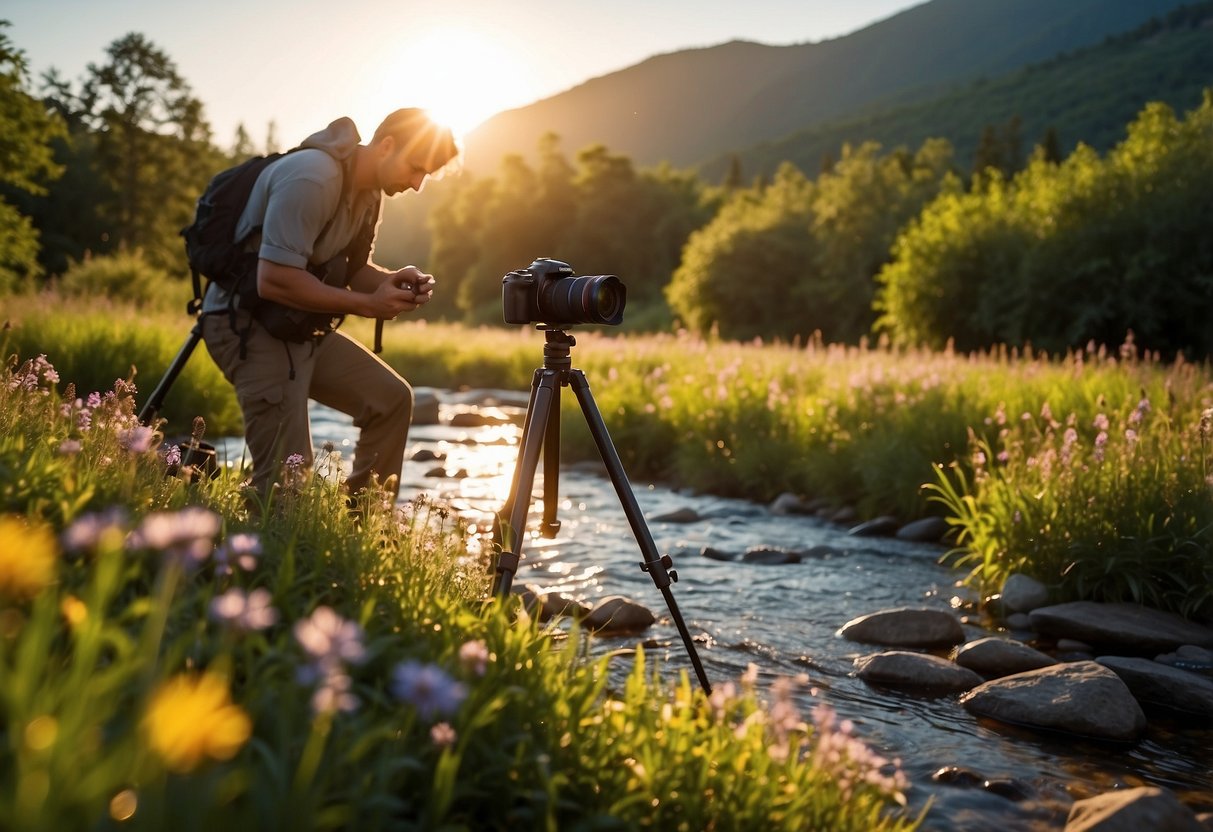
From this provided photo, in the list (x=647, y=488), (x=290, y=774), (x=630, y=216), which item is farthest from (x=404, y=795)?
(x=630, y=216)

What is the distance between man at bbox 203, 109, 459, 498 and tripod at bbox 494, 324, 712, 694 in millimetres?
587

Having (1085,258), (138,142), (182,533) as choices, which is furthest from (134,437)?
(138,142)

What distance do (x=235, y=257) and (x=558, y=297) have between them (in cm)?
147

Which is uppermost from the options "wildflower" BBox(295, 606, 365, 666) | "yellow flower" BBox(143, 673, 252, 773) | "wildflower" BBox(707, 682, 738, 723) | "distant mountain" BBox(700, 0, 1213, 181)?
"distant mountain" BBox(700, 0, 1213, 181)

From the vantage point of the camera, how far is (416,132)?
13.8 feet

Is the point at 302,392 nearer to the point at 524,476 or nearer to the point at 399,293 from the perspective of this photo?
the point at 399,293

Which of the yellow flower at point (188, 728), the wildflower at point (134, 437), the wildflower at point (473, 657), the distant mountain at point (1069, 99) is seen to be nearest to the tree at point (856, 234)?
the wildflower at point (134, 437)

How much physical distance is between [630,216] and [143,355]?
177 ft

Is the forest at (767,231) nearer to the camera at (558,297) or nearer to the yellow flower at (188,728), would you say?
the camera at (558,297)

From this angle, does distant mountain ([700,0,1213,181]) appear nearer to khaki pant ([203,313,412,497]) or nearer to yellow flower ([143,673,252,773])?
khaki pant ([203,313,412,497])

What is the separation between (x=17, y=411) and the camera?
3111mm

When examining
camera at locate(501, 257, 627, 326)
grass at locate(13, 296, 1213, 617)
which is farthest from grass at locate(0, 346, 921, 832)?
grass at locate(13, 296, 1213, 617)

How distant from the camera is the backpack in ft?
13.6

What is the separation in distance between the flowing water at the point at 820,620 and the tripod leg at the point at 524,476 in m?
0.39
